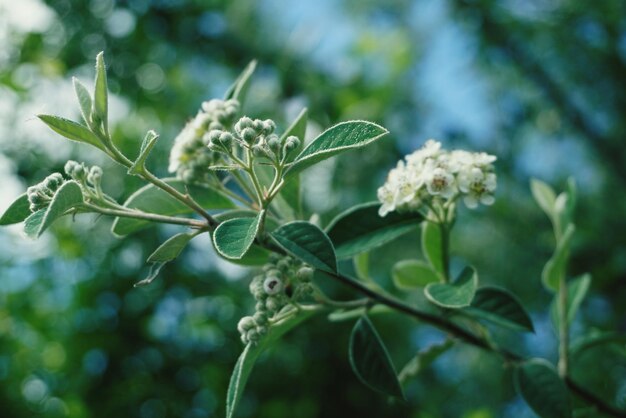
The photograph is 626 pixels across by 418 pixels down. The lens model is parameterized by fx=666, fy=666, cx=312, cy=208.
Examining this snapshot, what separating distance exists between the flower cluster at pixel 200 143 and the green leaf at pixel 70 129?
17 cm

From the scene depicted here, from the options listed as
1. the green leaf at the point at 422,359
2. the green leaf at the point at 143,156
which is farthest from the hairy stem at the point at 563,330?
the green leaf at the point at 143,156

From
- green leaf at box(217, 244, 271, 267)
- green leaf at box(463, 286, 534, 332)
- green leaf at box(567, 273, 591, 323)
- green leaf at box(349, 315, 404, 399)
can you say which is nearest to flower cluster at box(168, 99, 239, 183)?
green leaf at box(217, 244, 271, 267)

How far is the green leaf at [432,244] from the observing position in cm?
118

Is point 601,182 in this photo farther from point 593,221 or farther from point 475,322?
point 475,322

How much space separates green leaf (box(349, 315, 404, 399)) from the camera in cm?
100

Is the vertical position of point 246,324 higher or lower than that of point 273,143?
lower

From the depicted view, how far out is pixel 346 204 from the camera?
2764 millimetres

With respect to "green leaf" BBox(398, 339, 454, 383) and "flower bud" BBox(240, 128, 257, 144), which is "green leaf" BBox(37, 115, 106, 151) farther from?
"green leaf" BBox(398, 339, 454, 383)

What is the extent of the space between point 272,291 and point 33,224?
317 millimetres

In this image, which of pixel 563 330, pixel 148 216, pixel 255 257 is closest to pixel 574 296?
pixel 563 330

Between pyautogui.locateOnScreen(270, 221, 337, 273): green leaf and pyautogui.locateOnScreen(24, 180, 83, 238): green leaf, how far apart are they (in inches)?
9.9

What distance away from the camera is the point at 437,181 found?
101 centimetres

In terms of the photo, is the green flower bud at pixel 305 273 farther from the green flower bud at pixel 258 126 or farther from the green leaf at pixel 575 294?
the green leaf at pixel 575 294

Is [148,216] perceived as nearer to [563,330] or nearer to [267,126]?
[267,126]
